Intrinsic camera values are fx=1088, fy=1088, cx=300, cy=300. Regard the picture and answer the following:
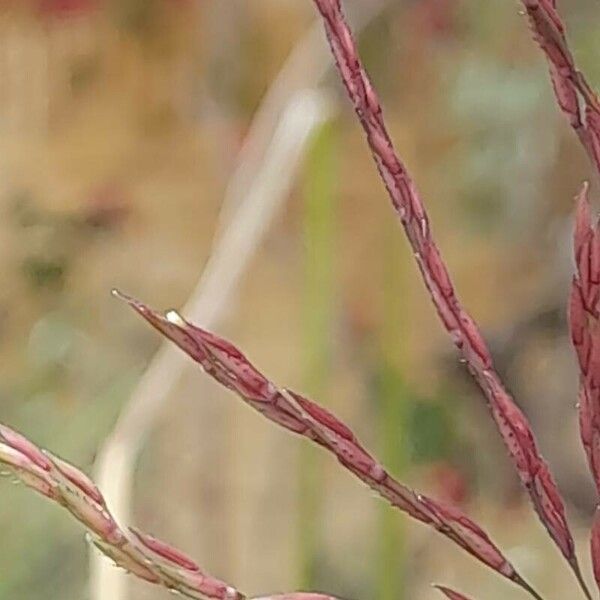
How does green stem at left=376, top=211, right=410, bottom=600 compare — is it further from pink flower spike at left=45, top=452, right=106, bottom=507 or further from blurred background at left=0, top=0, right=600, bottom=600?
pink flower spike at left=45, top=452, right=106, bottom=507

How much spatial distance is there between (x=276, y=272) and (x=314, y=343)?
0.07m

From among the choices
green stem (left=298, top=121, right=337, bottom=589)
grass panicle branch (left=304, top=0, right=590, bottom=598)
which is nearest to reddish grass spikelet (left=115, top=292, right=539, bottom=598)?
grass panicle branch (left=304, top=0, right=590, bottom=598)

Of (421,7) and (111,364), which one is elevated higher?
(421,7)

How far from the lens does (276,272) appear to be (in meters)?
0.82

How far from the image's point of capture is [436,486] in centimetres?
82

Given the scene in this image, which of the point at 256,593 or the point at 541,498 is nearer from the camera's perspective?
the point at 541,498

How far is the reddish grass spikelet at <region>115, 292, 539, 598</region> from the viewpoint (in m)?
0.32

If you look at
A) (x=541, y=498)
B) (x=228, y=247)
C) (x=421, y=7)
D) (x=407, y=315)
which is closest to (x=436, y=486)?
(x=407, y=315)

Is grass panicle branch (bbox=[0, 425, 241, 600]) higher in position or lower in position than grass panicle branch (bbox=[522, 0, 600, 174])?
lower

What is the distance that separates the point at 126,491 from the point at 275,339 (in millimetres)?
158

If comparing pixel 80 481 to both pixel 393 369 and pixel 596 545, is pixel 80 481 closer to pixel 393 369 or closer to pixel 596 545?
pixel 596 545

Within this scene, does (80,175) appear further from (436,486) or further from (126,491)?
(436,486)

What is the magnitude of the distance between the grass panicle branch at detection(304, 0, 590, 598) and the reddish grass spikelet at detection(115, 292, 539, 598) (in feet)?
0.08

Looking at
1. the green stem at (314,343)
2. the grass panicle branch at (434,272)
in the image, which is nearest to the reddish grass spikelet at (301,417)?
the grass panicle branch at (434,272)
